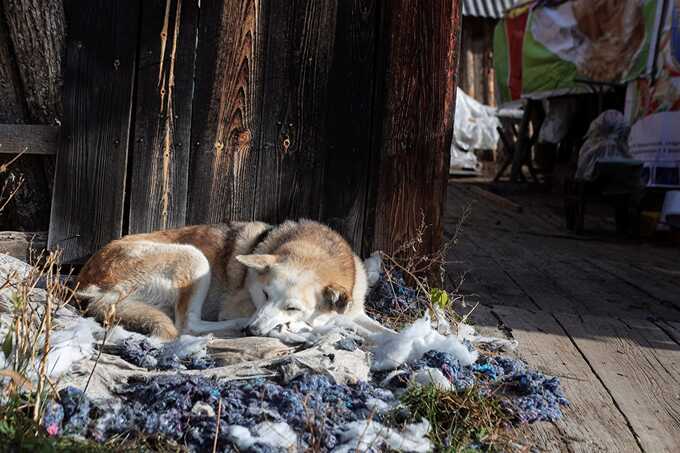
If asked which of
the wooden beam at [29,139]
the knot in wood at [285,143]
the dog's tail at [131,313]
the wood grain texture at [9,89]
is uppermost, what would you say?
the wood grain texture at [9,89]

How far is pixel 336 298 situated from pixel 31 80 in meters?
2.42

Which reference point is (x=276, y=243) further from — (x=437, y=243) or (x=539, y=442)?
(x=539, y=442)

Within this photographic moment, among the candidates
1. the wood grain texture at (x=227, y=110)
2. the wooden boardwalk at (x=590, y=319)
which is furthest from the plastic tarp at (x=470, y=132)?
the wood grain texture at (x=227, y=110)

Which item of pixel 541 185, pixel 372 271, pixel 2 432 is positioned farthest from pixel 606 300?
pixel 541 185

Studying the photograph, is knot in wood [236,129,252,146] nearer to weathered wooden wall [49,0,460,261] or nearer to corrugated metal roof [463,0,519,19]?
weathered wooden wall [49,0,460,261]

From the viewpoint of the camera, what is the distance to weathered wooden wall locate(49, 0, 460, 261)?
4402 millimetres

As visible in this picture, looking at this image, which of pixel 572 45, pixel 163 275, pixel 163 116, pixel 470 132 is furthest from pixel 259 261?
pixel 470 132

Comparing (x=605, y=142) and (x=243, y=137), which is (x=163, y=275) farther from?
(x=605, y=142)

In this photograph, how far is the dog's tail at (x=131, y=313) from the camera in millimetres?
3641

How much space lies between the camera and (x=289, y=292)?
403cm

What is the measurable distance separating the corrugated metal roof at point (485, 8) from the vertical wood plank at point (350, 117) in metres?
15.0

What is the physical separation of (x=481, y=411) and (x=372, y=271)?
1983 mm

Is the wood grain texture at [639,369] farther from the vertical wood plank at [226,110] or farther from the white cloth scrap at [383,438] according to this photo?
the vertical wood plank at [226,110]

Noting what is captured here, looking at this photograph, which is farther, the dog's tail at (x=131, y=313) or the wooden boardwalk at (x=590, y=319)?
the dog's tail at (x=131, y=313)
